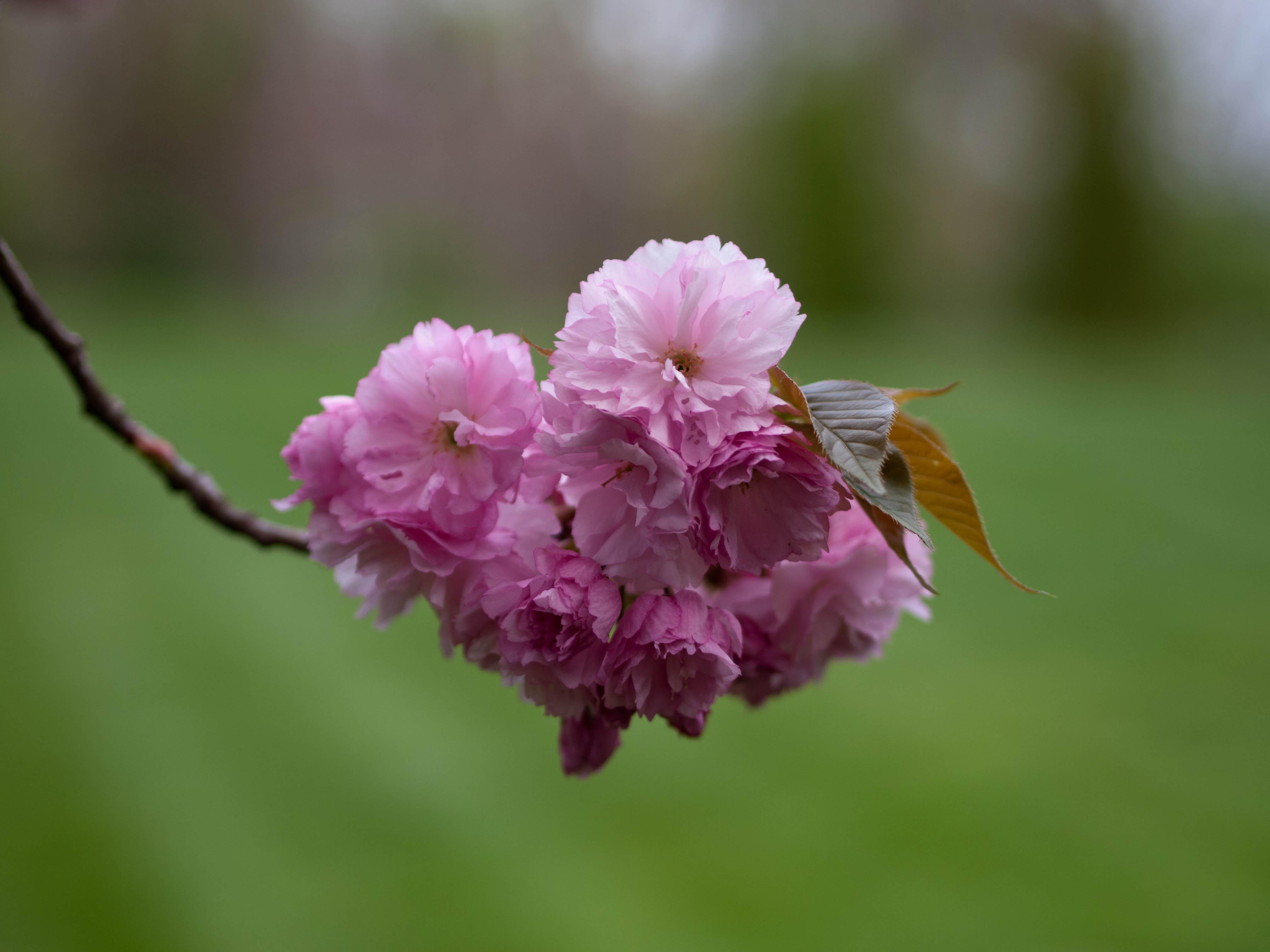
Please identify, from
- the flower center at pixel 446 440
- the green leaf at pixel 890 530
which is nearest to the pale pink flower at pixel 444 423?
the flower center at pixel 446 440

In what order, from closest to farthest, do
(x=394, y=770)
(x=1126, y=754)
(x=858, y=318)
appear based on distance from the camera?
(x=394, y=770), (x=1126, y=754), (x=858, y=318)

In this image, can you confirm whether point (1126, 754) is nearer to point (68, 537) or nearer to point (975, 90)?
point (68, 537)

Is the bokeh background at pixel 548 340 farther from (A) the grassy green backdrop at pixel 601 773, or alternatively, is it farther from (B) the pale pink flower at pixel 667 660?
(B) the pale pink flower at pixel 667 660

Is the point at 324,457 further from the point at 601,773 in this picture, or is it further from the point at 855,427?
the point at 601,773

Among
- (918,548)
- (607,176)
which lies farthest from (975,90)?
(918,548)

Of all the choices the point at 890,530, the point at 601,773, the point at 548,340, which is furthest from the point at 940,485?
the point at 548,340

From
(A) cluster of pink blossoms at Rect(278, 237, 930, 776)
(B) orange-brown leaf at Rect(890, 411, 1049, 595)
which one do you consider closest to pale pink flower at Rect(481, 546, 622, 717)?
(A) cluster of pink blossoms at Rect(278, 237, 930, 776)
